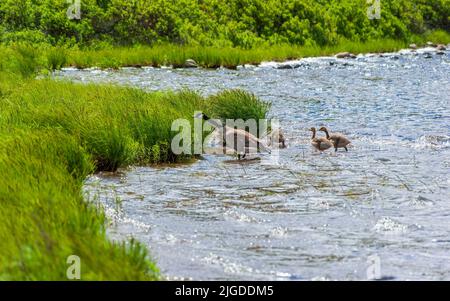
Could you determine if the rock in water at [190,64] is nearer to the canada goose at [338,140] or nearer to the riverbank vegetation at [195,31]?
the riverbank vegetation at [195,31]

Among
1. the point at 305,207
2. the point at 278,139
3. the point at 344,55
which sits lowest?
the point at 344,55

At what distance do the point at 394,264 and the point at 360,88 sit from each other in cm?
2406

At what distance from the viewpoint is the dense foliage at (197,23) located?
4744cm

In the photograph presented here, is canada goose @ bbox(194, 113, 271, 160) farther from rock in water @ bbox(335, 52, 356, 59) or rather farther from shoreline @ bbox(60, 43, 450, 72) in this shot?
rock in water @ bbox(335, 52, 356, 59)

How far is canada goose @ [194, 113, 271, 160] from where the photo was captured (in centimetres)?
1752

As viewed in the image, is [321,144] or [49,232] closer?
[49,232]

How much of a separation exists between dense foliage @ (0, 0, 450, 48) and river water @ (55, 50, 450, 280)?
25.4 metres

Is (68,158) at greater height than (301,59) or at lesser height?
greater

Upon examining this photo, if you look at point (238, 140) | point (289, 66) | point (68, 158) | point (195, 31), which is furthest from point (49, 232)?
point (195, 31)

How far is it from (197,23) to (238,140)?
34467 mm

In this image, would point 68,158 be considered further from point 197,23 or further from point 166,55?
point 197,23

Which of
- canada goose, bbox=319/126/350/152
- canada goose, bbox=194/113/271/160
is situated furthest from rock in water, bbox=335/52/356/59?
canada goose, bbox=194/113/271/160

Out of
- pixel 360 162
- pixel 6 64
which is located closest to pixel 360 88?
pixel 6 64

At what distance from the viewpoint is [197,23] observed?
5144 cm
